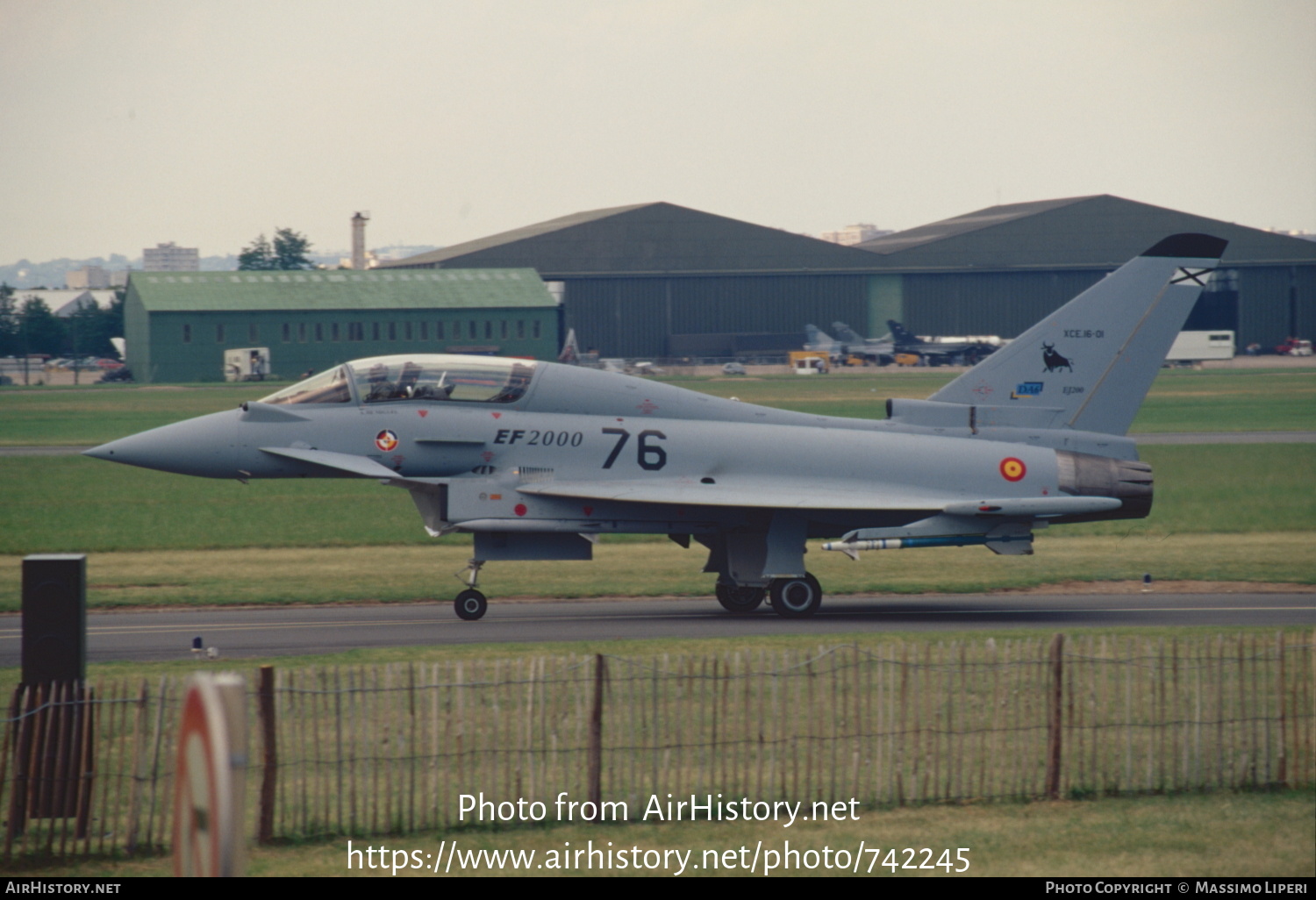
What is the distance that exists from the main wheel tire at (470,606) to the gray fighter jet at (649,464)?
1.4 inches

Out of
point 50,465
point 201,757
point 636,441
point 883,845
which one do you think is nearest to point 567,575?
point 636,441

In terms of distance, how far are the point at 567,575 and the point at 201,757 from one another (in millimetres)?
19709

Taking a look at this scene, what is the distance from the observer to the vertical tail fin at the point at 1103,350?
21.5 meters

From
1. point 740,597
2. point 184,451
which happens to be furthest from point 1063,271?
point 184,451

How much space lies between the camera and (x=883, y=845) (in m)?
9.70

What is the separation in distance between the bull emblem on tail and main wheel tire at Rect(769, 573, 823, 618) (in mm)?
5347

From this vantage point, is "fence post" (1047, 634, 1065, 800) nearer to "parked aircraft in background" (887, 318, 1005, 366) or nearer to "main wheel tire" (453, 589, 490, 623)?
"main wheel tire" (453, 589, 490, 623)

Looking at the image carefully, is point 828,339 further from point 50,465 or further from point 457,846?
point 457,846

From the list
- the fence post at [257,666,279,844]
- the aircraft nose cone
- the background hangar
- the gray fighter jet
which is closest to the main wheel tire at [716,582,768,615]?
the gray fighter jet

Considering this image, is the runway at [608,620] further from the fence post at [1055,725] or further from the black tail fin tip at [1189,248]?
the fence post at [1055,725]

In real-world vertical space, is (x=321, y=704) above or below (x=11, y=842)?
above

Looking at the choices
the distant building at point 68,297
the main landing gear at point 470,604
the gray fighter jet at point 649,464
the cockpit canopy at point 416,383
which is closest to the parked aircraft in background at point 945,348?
the gray fighter jet at point 649,464

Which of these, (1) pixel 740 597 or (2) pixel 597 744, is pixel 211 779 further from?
(1) pixel 740 597

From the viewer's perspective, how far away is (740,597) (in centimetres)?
2088
